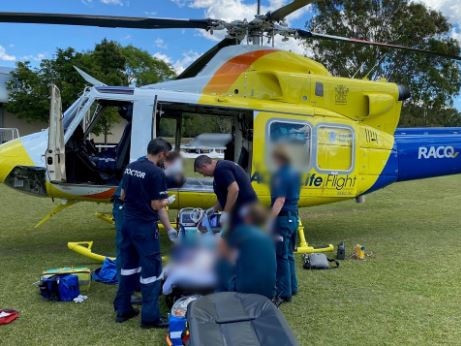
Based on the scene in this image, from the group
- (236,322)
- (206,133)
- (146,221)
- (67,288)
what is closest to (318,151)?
(206,133)

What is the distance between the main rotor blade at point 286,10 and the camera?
5.46 meters

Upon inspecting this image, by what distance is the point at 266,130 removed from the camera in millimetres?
6332

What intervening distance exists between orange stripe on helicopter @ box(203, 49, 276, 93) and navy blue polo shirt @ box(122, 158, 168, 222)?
10.0 feet

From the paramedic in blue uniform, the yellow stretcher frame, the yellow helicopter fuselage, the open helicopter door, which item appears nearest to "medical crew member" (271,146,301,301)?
the paramedic in blue uniform

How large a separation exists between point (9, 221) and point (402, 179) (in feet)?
24.5

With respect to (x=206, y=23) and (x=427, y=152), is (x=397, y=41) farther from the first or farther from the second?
(x=206, y=23)

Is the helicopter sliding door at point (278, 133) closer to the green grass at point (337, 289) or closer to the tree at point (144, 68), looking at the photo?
the green grass at point (337, 289)

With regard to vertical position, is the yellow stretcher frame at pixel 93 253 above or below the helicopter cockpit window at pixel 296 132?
below

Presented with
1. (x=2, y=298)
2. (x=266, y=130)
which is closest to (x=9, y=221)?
(x=2, y=298)

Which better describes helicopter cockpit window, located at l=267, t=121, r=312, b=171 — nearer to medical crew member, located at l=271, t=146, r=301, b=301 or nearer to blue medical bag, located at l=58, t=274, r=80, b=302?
medical crew member, located at l=271, t=146, r=301, b=301

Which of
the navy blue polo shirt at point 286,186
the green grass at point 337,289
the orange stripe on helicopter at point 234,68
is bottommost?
the green grass at point 337,289

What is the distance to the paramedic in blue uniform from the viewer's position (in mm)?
3914

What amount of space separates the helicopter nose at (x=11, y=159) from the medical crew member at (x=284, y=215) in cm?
336

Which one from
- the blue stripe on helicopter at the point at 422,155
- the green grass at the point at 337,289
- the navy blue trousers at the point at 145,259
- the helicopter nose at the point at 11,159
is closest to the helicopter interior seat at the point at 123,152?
the helicopter nose at the point at 11,159
